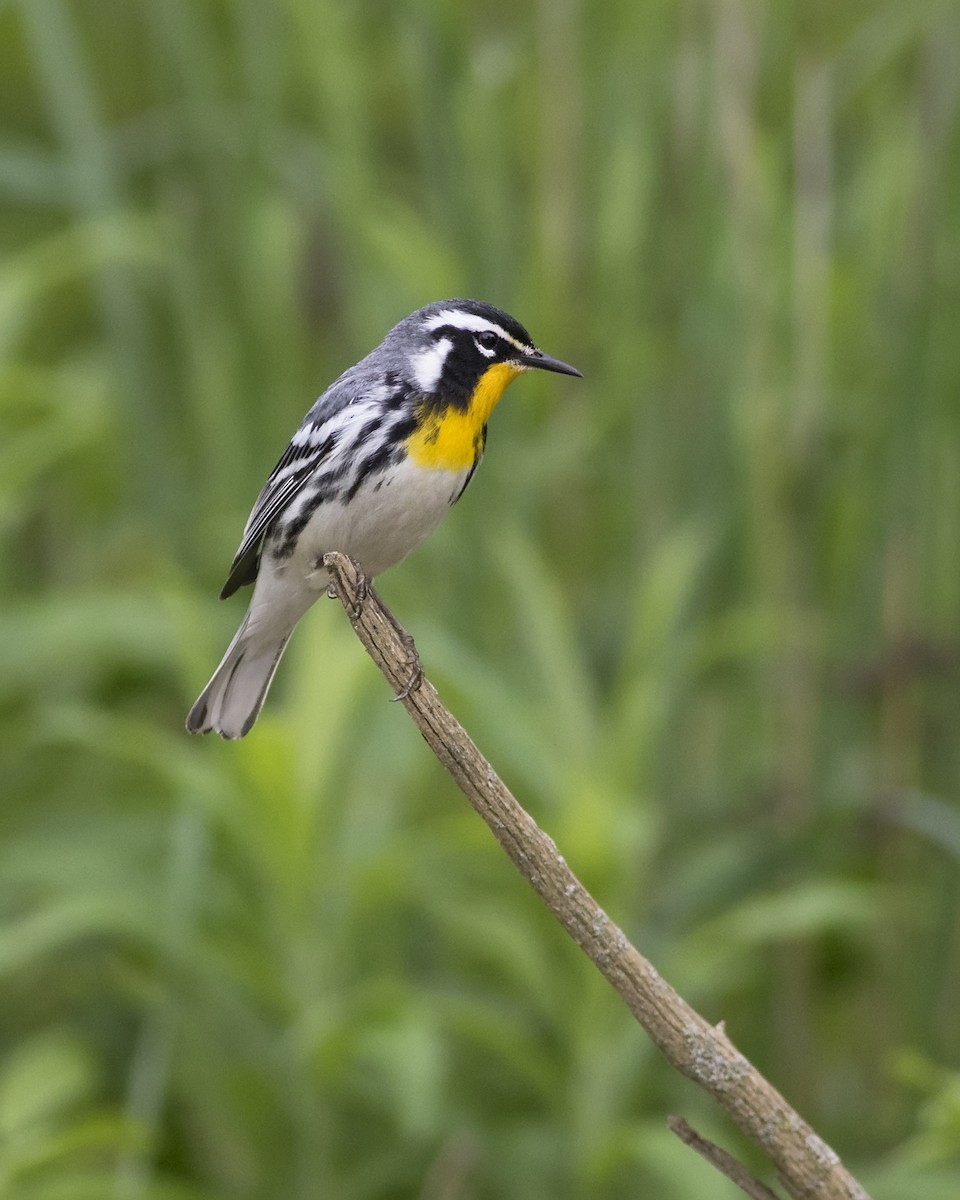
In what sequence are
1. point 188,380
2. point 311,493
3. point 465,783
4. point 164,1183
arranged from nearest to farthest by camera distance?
point 465,783, point 311,493, point 164,1183, point 188,380

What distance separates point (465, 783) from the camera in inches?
65.2

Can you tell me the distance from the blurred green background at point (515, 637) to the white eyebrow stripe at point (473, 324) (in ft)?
2.10

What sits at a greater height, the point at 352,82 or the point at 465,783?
the point at 352,82

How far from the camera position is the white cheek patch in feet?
8.74

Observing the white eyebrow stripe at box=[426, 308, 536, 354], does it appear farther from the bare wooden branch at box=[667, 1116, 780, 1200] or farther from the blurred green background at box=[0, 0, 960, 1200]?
the bare wooden branch at box=[667, 1116, 780, 1200]

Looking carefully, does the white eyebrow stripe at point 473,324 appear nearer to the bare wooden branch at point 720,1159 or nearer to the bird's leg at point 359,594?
the bird's leg at point 359,594

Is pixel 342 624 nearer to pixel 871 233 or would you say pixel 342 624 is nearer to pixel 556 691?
pixel 556 691

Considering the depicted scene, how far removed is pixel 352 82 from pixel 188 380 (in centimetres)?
74

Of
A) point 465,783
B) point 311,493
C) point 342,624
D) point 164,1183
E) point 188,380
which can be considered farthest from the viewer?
point 188,380

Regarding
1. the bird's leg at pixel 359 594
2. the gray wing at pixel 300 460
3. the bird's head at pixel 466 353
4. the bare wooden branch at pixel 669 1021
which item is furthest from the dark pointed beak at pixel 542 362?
the bare wooden branch at pixel 669 1021

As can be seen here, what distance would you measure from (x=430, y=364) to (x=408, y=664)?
0.85 metres

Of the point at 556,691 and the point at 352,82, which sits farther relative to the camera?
the point at 352,82

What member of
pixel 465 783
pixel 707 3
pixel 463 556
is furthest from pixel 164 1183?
pixel 707 3

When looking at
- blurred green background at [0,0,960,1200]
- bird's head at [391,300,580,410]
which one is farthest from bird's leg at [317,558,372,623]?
blurred green background at [0,0,960,1200]
